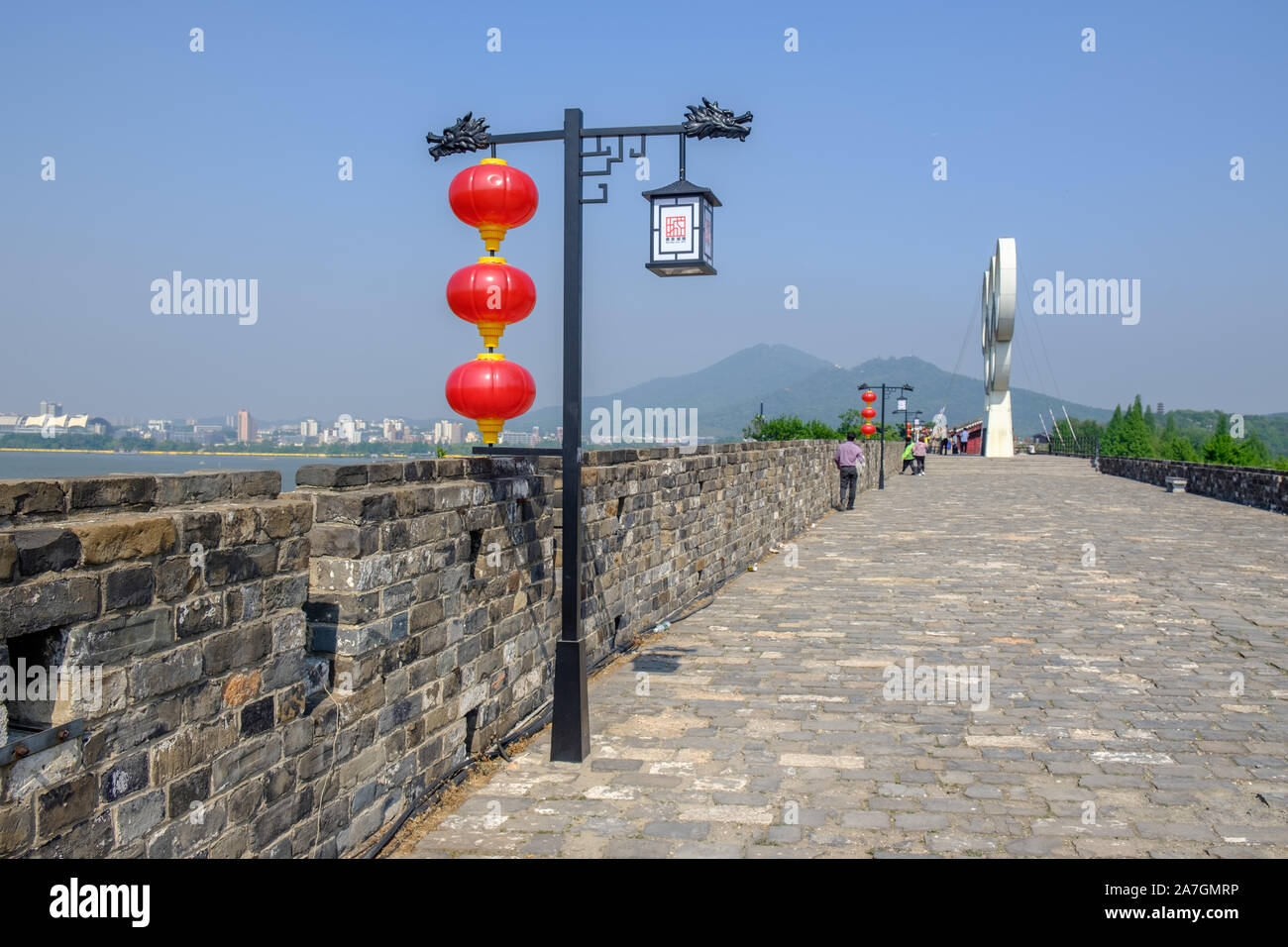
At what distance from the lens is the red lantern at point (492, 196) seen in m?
6.29

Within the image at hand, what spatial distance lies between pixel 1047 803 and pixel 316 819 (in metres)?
3.41

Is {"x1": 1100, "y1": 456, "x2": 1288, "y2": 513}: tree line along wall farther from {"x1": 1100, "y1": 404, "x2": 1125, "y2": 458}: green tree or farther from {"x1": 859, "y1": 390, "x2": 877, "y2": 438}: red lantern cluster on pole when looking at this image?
{"x1": 1100, "y1": 404, "x2": 1125, "y2": 458}: green tree

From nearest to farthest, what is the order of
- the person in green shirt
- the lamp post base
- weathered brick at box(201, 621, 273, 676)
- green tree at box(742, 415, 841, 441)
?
1. weathered brick at box(201, 621, 273, 676)
2. the lamp post base
3. the person in green shirt
4. green tree at box(742, 415, 841, 441)

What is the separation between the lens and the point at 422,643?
4.72 metres

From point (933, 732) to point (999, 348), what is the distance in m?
58.8

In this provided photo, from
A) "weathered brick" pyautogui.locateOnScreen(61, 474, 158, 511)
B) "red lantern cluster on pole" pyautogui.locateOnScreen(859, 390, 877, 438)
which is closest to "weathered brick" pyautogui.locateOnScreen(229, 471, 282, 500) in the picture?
"weathered brick" pyautogui.locateOnScreen(61, 474, 158, 511)

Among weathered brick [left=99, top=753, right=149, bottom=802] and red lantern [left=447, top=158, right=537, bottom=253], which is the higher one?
red lantern [left=447, top=158, right=537, bottom=253]

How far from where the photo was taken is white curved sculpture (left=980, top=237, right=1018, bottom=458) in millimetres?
57344

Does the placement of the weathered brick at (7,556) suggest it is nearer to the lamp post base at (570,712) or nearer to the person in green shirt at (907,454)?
the lamp post base at (570,712)

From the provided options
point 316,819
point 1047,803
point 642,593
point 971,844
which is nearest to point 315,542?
point 316,819

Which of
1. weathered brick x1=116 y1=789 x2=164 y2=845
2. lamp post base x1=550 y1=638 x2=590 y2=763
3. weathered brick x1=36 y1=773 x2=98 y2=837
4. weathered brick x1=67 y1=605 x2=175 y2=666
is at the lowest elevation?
lamp post base x1=550 y1=638 x2=590 y2=763

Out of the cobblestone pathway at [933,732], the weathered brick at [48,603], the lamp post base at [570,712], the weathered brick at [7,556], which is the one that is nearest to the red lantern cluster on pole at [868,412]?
the cobblestone pathway at [933,732]

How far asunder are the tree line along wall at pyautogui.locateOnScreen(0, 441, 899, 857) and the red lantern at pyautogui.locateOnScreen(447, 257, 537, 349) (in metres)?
1.09

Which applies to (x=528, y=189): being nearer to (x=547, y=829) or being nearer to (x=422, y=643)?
(x=422, y=643)
